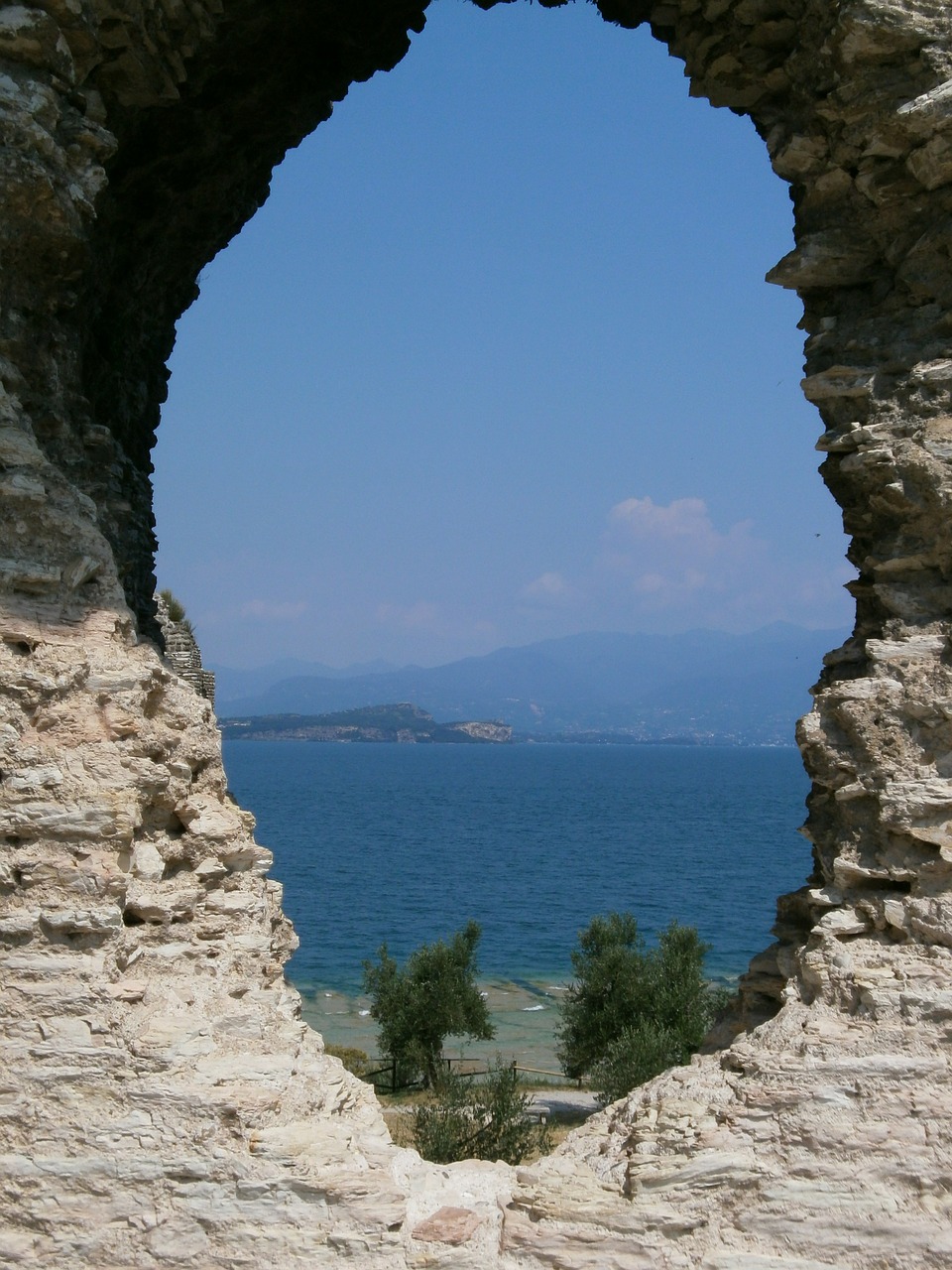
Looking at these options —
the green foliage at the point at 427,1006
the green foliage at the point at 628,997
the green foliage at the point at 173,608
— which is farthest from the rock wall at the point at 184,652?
the green foliage at the point at 427,1006

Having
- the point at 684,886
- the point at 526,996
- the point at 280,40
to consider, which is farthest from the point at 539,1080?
the point at 684,886

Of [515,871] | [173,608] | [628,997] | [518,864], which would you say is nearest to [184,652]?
[173,608]

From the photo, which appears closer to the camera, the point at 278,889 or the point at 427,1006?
the point at 278,889

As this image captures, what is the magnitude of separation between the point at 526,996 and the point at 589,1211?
28.8m

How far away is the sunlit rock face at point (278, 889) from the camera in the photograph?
21.3 ft

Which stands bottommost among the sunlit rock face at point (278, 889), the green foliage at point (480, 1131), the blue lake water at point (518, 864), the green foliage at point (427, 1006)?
the blue lake water at point (518, 864)

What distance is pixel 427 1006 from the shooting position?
24.0 metres

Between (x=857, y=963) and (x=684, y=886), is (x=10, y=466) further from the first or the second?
(x=684, y=886)

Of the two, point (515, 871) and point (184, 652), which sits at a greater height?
point (184, 652)

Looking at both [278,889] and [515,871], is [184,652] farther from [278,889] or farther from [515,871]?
[515,871]

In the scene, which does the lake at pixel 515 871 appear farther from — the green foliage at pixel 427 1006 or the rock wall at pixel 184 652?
the rock wall at pixel 184 652

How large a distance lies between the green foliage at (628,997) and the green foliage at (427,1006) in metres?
2.07

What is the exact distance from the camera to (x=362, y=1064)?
23.9 m

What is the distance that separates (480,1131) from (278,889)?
21.6 ft
